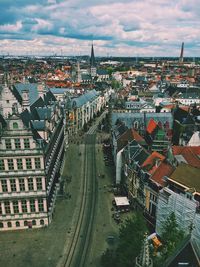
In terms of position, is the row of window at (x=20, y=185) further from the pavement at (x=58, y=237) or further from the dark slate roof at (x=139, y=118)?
the dark slate roof at (x=139, y=118)

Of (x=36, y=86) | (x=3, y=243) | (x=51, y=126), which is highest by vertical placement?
(x=36, y=86)

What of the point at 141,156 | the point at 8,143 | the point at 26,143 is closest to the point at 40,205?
the point at 26,143

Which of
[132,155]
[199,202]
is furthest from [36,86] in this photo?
[199,202]

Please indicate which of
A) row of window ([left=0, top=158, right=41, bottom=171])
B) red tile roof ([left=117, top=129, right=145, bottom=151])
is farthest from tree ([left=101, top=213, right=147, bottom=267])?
red tile roof ([left=117, top=129, right=145, bottom=151])

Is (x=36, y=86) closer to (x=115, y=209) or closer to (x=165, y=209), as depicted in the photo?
(x=115, y=209)

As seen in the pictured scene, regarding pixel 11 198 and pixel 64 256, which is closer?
pixel 64 256

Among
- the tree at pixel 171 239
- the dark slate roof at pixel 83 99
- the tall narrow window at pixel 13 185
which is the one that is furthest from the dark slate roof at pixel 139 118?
the tree at pixel 171 239

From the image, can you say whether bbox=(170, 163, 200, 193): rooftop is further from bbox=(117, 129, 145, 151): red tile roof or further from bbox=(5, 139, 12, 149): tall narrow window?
bbox=(5, 139, 12, 149): tall narrow window
